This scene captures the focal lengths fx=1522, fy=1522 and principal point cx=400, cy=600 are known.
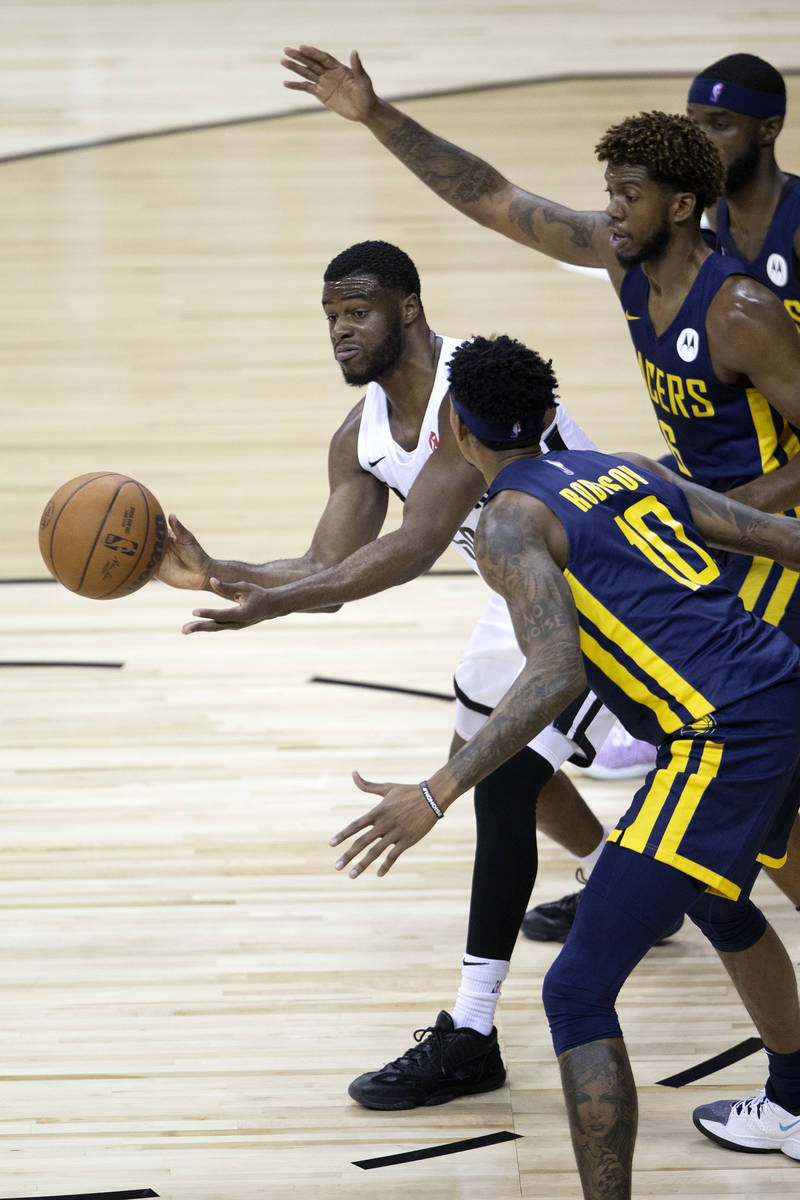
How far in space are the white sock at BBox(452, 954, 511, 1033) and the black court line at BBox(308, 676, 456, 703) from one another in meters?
2.31

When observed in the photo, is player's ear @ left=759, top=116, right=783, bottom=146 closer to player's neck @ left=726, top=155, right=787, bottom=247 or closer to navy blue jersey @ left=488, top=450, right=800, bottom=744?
player's neck @ left=726, top=155, right=787, bottom=247

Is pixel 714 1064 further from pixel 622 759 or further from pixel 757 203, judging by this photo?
pixel 757 203

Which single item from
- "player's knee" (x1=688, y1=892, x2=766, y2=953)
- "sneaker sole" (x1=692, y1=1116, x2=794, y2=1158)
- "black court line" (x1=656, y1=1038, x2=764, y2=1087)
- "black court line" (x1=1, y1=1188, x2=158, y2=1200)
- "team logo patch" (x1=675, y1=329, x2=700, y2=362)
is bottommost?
"black court line" (x1=656, y1=1038, x2=764, y2=1087)

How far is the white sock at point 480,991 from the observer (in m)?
3.16

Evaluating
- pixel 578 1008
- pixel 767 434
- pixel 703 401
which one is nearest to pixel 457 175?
pixel 703 401

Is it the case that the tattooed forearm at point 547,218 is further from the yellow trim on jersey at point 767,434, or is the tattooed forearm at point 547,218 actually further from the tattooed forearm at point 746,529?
the tattooed forearm at point 746,529

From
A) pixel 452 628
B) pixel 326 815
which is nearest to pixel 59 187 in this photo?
pixel 452 628

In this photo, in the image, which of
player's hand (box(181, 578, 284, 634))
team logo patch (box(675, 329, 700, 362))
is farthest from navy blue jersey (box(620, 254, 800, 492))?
player's hand (box(181, 578, 284, 634))

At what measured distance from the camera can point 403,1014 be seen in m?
3.43

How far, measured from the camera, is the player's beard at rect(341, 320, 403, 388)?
11.2 ft

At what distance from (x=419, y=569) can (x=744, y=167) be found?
1353mm

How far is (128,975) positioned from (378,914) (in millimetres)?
684

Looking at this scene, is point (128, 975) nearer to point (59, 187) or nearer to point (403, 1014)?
point (403, 1014)

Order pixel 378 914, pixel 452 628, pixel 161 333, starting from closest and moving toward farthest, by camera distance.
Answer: pixel 378 914 < pixel 452 628 < pixel 161 333
